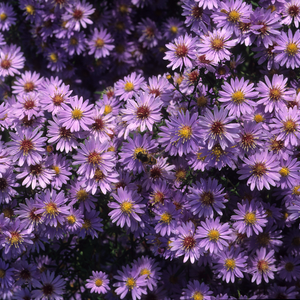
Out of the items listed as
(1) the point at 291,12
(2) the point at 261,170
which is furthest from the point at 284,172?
(1) the point at 291,12

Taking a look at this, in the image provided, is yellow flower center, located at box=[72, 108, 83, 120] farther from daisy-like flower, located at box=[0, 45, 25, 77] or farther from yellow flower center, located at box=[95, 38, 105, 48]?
yellow flower center, located at box=[95, 38, 105, 48]

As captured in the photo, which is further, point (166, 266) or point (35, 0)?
point (35, 0)

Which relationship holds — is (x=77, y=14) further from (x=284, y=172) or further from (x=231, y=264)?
(x=231, y=264)

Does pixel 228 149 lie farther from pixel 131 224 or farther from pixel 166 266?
pixel 166 266

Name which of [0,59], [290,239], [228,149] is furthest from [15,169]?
[290,239]

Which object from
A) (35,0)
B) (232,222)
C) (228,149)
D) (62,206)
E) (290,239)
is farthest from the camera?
(35,0)

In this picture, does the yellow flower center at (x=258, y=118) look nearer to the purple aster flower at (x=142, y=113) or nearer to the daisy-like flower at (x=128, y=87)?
the purple aster flower at (x=142, y=113)
